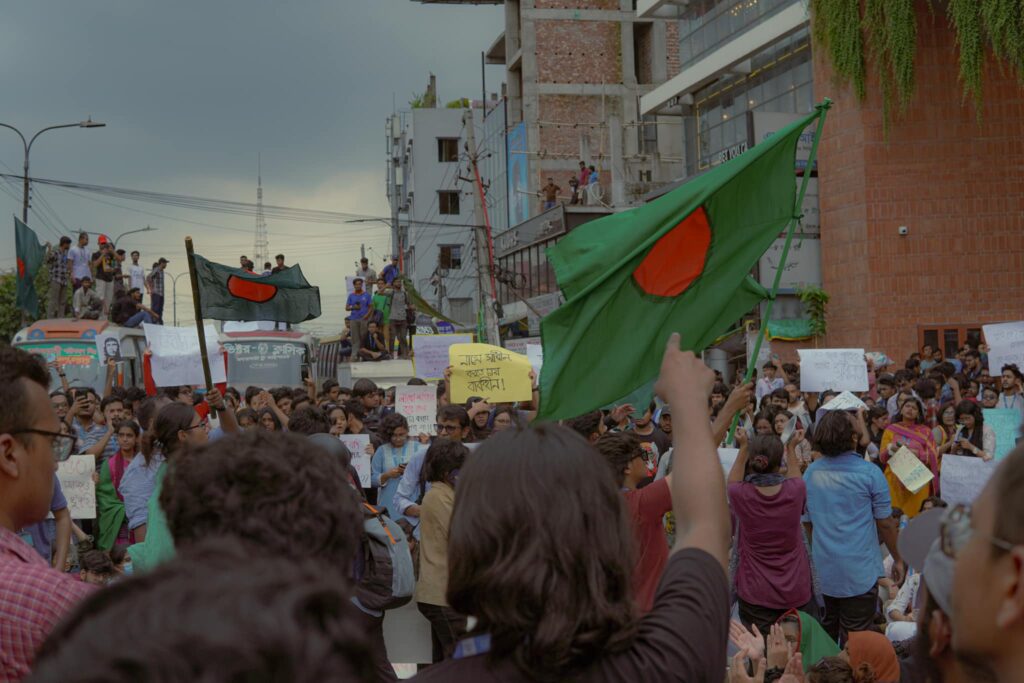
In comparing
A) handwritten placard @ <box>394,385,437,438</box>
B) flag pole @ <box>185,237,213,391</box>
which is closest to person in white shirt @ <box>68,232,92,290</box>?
handwritten placard @ <box>394,385,437,438</box>

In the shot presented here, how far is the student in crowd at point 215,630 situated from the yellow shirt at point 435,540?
5641 millimetres

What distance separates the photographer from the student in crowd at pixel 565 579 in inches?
82.6

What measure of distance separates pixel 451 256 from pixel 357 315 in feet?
168

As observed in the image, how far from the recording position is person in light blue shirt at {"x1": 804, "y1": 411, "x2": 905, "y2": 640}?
7.50 meters

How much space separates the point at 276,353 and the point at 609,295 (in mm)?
23355

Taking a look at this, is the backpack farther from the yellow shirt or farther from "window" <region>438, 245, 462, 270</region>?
"window" <region>438, 245, 462, 270</region>

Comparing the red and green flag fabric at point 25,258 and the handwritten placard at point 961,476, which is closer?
the handwritten placard at point 961,476

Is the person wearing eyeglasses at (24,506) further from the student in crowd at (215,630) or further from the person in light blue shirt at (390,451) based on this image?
the person in light blue shirt at (390,451)

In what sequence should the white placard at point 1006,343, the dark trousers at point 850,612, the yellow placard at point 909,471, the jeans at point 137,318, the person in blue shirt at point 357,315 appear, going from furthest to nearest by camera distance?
the person in blue shirt at point 357,315 → the jeans at point 137,318 → the white placard at point 1006,343 → the yellow placard at point 909,471 → the dark trousers at point 850,612

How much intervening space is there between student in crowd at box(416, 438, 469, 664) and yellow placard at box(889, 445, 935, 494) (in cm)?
402

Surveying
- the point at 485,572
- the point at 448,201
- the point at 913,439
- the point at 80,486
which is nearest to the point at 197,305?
the point at 80,486

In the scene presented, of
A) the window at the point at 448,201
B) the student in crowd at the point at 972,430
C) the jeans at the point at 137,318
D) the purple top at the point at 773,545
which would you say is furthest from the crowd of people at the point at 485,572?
the window at the point at 448,201

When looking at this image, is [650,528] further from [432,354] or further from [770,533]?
[432,354]

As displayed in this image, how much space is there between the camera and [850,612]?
25.0 ft
